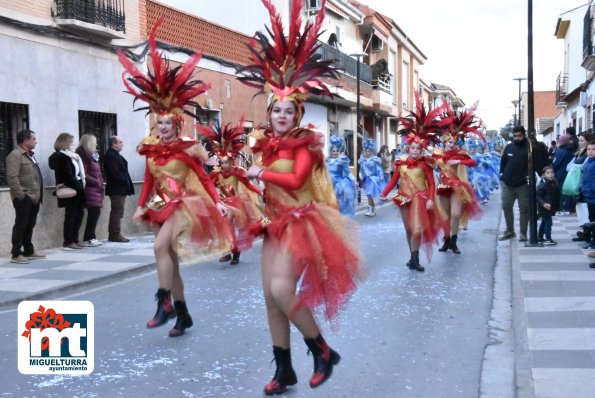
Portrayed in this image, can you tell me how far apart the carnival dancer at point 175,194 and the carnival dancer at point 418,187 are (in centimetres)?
374

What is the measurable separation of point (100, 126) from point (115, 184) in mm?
2009

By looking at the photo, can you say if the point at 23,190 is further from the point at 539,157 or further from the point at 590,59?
the point at 590,59

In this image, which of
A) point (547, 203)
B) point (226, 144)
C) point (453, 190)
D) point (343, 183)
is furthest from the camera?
point (343, 183)

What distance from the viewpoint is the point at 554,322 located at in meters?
6.56

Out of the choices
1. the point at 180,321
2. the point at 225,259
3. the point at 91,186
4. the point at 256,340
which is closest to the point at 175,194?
the point at 180,321

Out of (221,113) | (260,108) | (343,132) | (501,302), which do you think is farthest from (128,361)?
(343,132)

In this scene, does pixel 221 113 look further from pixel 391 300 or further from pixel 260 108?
Result: pixel 391 300

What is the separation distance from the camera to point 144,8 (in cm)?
1619

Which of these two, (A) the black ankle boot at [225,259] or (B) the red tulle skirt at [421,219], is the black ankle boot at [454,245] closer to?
(B) the red tulle skirt at [421,219]

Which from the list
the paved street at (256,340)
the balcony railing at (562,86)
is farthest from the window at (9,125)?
the balcony railing at (562,86)

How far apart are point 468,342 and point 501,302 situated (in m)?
1.84

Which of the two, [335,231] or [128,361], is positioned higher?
[335,231]

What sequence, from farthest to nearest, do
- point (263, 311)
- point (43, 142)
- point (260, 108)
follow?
point (260, 108) < point (43, 142) < point (263, 311)

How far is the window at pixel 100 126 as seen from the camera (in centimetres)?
1446
